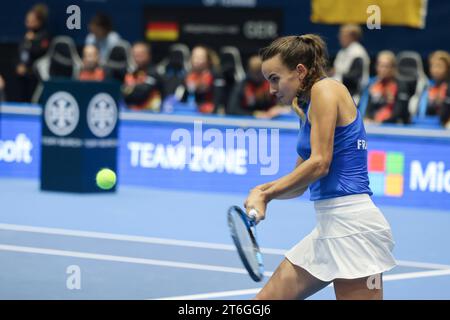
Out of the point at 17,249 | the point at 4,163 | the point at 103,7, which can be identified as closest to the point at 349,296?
the point at 17,249

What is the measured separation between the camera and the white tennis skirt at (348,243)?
5070mm

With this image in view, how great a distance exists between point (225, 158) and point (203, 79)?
2245 mm

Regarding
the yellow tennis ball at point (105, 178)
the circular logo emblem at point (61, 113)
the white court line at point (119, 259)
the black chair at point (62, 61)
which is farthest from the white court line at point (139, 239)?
the black chair at point (62, 61)

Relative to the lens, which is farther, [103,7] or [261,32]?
[103,7]

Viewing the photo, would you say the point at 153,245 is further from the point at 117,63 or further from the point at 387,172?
the point at 117,63

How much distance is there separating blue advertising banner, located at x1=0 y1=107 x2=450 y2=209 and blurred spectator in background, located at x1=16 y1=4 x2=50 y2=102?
2.75 meters

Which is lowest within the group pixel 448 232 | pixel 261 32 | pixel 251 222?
pixel 448 232

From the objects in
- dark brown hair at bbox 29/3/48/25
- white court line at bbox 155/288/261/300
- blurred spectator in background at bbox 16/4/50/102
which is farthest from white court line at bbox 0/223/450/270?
dark brown hair at bbox 29/3/48/25

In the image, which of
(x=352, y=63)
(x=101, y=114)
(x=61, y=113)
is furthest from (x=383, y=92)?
(x=61, y=113)

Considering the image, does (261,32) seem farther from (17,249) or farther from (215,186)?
(17,249)

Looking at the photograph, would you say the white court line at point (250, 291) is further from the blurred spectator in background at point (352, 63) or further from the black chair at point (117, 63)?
the black chair at point (117, 63)

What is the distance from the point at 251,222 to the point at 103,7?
44.8 feet

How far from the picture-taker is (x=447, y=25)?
1588 cm

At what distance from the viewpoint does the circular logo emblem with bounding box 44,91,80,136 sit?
42.1ft
